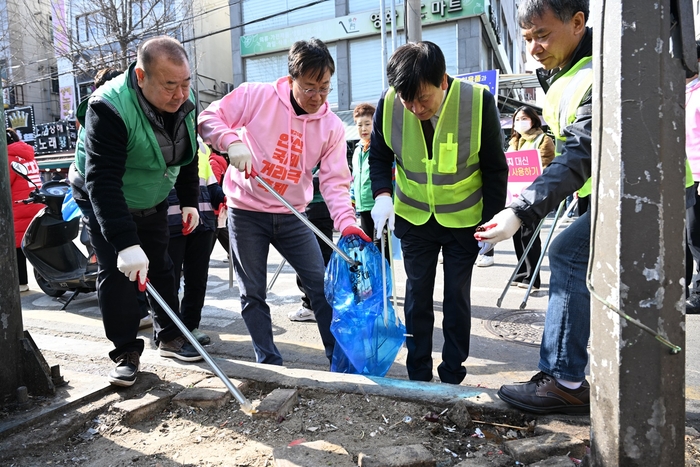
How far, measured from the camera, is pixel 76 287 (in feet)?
17.2

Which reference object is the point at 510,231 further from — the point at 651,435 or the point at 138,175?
the point at 138,175

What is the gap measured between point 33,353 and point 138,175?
1.00 meters

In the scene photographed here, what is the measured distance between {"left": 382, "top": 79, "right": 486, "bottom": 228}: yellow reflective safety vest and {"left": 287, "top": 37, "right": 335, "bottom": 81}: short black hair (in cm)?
40

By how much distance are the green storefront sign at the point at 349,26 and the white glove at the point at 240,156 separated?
15.3m

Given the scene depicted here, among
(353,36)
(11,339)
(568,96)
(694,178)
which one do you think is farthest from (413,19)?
(353,36)

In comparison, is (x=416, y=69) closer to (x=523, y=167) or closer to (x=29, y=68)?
(x=523, y=167)

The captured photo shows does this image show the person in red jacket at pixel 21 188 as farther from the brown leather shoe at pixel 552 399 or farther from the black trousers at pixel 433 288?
the brown leather shoe at pixel 552 399

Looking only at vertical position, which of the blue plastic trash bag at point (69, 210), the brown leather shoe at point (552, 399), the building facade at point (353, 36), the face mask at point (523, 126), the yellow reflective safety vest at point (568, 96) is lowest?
the brown leather shoe at point (552, 399)

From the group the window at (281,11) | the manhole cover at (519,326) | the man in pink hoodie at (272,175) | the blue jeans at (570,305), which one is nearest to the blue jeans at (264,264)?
the man in pink hoodie at (272,175)

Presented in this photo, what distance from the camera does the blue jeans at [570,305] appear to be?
2.13m

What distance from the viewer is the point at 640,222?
151 centimetres

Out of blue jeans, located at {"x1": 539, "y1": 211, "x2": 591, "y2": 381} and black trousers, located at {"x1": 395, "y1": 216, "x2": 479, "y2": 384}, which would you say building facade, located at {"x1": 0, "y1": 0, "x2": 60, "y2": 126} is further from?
blue jeans, located at {"x1": 539, "y1": 211, "x2": 591, "y2": 381}

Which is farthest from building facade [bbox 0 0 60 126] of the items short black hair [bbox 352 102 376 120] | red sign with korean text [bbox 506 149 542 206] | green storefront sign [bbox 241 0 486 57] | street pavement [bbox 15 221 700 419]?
red sign with korean text [bbox 506 149 542 206]

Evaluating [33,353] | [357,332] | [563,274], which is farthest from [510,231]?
[33,353]
